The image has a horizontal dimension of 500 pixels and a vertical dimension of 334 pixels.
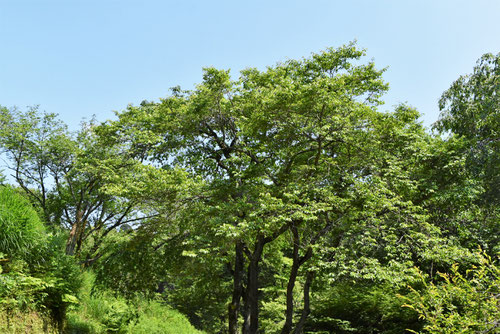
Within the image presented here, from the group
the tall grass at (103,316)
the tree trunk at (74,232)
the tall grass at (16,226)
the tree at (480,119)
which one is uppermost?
the tree at (480,119)

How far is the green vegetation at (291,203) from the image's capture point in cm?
789

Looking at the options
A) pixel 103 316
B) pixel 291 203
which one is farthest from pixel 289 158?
pixel 103 316

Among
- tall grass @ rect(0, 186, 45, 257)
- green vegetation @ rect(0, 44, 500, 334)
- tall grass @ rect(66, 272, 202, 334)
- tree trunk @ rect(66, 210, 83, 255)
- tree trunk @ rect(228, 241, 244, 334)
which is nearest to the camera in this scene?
tall grass @ rect(0, 186, 45, 257)

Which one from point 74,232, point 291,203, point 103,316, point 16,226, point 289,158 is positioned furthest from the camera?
point 74,232

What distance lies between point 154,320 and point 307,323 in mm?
5938

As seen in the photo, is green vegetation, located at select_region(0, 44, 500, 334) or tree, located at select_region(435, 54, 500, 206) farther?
tree, located at select_region(435, 54, 500, 206)

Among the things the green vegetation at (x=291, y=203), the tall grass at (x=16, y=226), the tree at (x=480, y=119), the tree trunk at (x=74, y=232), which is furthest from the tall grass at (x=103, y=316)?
the tree at (x=480, y=119)

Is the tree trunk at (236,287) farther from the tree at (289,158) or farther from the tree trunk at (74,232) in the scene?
the tree trunk at (74,232)

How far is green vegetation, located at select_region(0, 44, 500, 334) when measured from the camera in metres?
7.89

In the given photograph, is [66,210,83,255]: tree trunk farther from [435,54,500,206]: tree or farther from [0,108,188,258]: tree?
[435,54,500,206]: tree

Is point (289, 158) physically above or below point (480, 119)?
below

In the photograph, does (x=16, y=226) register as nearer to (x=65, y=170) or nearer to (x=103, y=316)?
(x=103, y=316)

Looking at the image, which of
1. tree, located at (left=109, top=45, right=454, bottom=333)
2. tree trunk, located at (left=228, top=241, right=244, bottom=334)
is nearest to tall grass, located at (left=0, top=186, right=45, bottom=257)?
tree, located at (left=109, top=45, right=454, bottom=333)

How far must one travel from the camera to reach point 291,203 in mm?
8844
